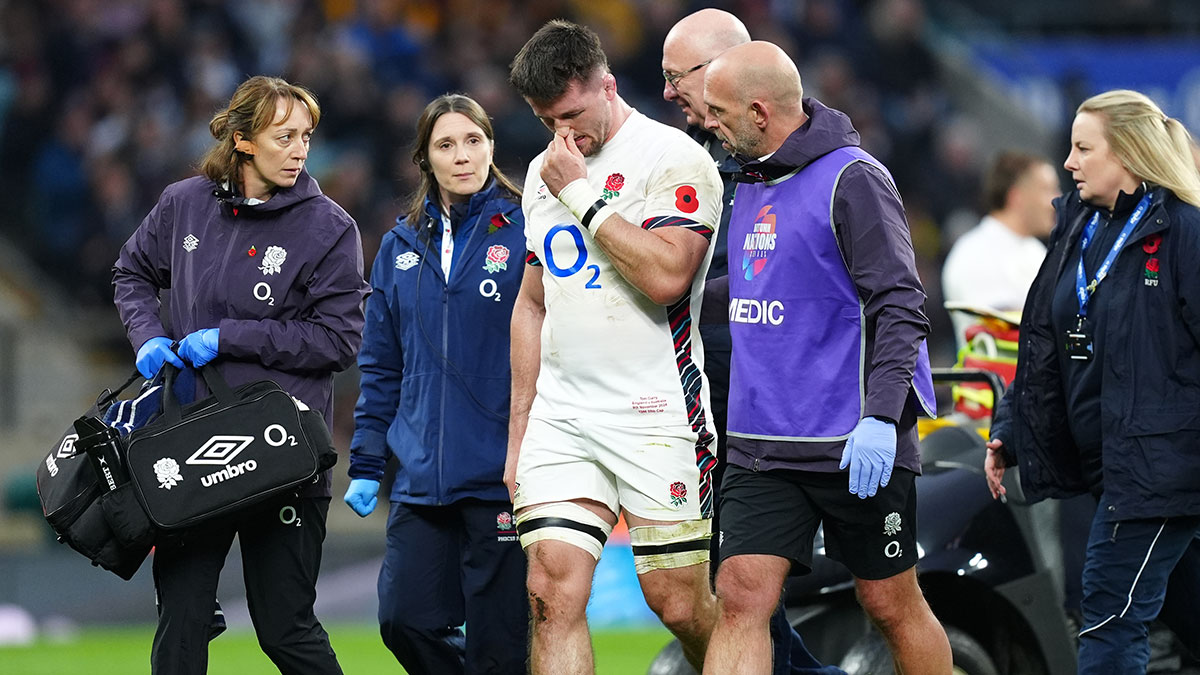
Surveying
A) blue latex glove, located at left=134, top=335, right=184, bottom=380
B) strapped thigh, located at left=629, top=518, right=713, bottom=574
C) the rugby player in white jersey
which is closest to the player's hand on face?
the rugby player in white jersey

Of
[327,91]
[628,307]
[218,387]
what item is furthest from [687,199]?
[327,91]

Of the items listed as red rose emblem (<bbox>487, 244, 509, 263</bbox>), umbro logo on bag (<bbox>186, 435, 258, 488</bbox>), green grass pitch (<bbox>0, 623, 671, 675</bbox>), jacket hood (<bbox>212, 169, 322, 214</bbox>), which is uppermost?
jacket hood (<bbox>212, 169, 322, 214</bbox>)

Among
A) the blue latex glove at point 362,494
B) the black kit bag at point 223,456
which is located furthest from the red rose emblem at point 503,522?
the black kit bag at point 223,456

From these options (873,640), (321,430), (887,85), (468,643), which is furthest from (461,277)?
(887,85)

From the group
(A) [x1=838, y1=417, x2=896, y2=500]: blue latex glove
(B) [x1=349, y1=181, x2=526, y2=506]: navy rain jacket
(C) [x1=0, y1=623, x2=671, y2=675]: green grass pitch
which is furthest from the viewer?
(C) [x1=0, y1=623, x2=671, y2=675]: green grass pitch

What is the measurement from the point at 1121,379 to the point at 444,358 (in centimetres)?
236

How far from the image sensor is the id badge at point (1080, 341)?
18.7 ft

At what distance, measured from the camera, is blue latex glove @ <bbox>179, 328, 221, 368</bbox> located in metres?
5.63

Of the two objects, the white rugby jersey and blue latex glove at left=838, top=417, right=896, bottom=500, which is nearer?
blue latex glove at left=838, top=417, right=896, bottom=500

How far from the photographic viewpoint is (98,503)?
5.46m

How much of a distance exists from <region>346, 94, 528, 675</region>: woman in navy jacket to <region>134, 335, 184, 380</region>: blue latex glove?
2.85 feet

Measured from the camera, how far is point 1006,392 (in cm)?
612

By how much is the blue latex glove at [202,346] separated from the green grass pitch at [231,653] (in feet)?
13.7

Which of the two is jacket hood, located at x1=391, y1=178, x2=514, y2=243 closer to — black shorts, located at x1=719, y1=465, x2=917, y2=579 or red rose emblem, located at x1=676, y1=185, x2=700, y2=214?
red rose emblem, located at x1=676, y1=185, x2=700, y2=214
